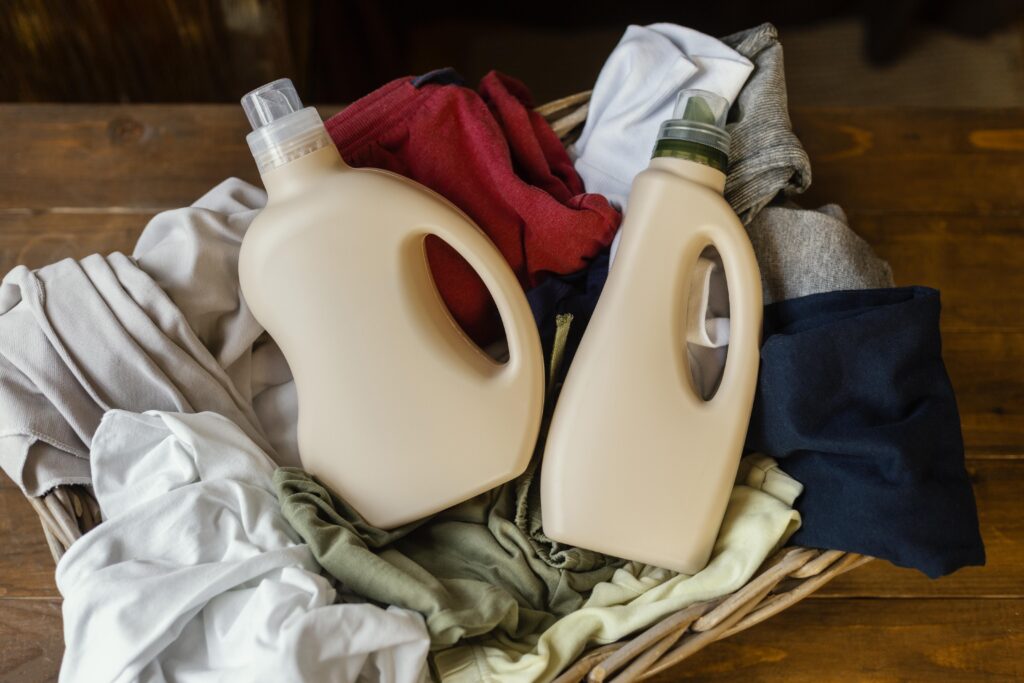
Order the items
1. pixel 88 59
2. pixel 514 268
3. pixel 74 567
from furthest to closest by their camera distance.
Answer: pixel 88 59
pixel 514 268
pixel 74 567

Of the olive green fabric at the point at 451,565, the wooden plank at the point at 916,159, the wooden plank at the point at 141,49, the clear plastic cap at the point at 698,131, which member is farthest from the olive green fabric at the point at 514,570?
the wooden plank at the point at 141,49

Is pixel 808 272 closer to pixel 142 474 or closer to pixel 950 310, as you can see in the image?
pixel 950 310

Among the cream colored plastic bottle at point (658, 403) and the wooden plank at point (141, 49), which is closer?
the cream colored plastic bottle at point (658, 403)

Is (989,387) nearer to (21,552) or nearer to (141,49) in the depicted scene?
(21,552)

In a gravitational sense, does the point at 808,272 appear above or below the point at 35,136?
below

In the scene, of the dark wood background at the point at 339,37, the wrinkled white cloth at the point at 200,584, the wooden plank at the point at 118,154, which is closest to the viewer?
the wrinkled white cloth at the point at 200,584

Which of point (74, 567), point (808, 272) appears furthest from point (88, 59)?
point (808, 272)

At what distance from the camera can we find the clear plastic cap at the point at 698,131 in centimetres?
44

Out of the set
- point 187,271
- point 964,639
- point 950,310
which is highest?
point 187,271

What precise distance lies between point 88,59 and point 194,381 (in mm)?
401

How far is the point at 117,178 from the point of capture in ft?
1.91

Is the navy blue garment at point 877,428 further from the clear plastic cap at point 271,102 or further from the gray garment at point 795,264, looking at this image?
the clear plastic cap at point 271,102

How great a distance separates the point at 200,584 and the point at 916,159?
524 millimetres

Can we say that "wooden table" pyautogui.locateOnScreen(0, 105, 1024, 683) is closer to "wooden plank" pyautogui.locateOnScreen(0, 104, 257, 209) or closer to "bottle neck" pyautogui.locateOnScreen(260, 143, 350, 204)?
"wooden plank" pyautogui.locateOnScreen(0, 104, 257, 209)
